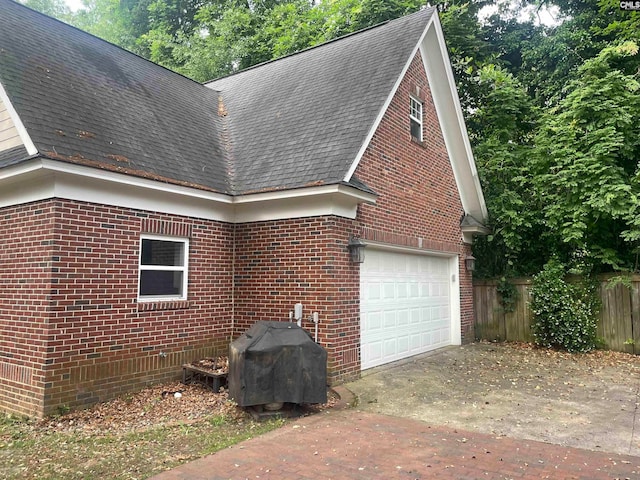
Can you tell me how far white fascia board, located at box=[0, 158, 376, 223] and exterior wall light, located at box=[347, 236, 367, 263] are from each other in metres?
0.46

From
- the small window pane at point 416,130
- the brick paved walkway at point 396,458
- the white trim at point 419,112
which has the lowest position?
the brick paved walkway at point 396,458

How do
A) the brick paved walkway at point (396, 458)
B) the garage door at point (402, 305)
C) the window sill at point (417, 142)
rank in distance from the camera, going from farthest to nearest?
the window sill at point (417, 142)
the garage door at point (402, 305)
the brick paved walkway at point (396, 458)

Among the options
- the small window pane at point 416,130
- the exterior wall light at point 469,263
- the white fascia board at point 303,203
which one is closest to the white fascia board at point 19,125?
the white fascia board at point 303,203

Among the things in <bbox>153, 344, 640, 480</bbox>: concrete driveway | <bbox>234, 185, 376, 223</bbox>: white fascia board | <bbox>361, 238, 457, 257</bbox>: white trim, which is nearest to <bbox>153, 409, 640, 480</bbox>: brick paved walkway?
<bbox>153, 344, 640, 480</bbox>: concrete driveway

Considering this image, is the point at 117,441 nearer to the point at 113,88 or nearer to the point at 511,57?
the point at 113,88

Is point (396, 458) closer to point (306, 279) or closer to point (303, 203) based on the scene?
point (306, 279)

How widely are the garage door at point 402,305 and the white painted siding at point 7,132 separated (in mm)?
5999

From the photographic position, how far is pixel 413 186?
34.1 feet

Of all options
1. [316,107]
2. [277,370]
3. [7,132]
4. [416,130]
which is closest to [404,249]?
[416,130]

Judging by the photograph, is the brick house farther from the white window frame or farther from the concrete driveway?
the concrete driveway

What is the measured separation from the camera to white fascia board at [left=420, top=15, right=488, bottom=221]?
11.1 metres

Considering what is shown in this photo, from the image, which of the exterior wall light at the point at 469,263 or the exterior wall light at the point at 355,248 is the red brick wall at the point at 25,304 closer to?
the exterior wall light at the point at 355,248

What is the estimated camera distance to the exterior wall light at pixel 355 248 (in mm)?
8165

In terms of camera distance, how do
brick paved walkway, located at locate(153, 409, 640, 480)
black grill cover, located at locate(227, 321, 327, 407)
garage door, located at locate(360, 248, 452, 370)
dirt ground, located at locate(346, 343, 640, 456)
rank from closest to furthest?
brick paved walkway, located at locate(153, 409, 640, 480) → dirt ground, located at locate(346, 343, 640, 456) → black grill cover, located at locate(227, 321, 327, 407) → garage door, located at locate(360, 248, 452, 370)
